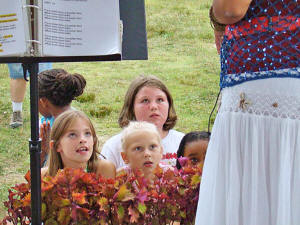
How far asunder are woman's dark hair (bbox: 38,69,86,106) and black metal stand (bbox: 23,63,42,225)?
1763 mm

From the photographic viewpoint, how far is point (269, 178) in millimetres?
2020

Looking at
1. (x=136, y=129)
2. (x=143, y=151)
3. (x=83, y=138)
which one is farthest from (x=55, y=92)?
(x=143, y=151)

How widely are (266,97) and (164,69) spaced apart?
5.95 metres

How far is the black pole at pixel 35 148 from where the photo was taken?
200 cm

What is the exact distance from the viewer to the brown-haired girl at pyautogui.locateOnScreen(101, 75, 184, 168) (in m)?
3.56

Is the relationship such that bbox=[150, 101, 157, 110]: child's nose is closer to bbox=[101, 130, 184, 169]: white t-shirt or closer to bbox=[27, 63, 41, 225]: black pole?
bbox=[101, 130, 184, 169]: white t-shirt

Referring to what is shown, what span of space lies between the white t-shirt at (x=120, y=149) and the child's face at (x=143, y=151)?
200mm

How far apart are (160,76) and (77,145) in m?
4.63

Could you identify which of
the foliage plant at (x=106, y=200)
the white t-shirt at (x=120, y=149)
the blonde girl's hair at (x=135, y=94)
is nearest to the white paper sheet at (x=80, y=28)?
the foliage plant at (x=106, y=200)

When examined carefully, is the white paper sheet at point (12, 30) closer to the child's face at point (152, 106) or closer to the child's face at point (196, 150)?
the child's face at point (196, 150)

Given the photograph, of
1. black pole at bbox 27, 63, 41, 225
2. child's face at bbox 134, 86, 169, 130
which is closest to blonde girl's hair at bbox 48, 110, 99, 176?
child's face at bbox 134, 86, 169, 130

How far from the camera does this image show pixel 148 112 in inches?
141

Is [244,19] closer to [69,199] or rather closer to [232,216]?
[232,216]

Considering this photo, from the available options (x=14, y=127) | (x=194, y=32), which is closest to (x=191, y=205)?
(x=14, y=127)
